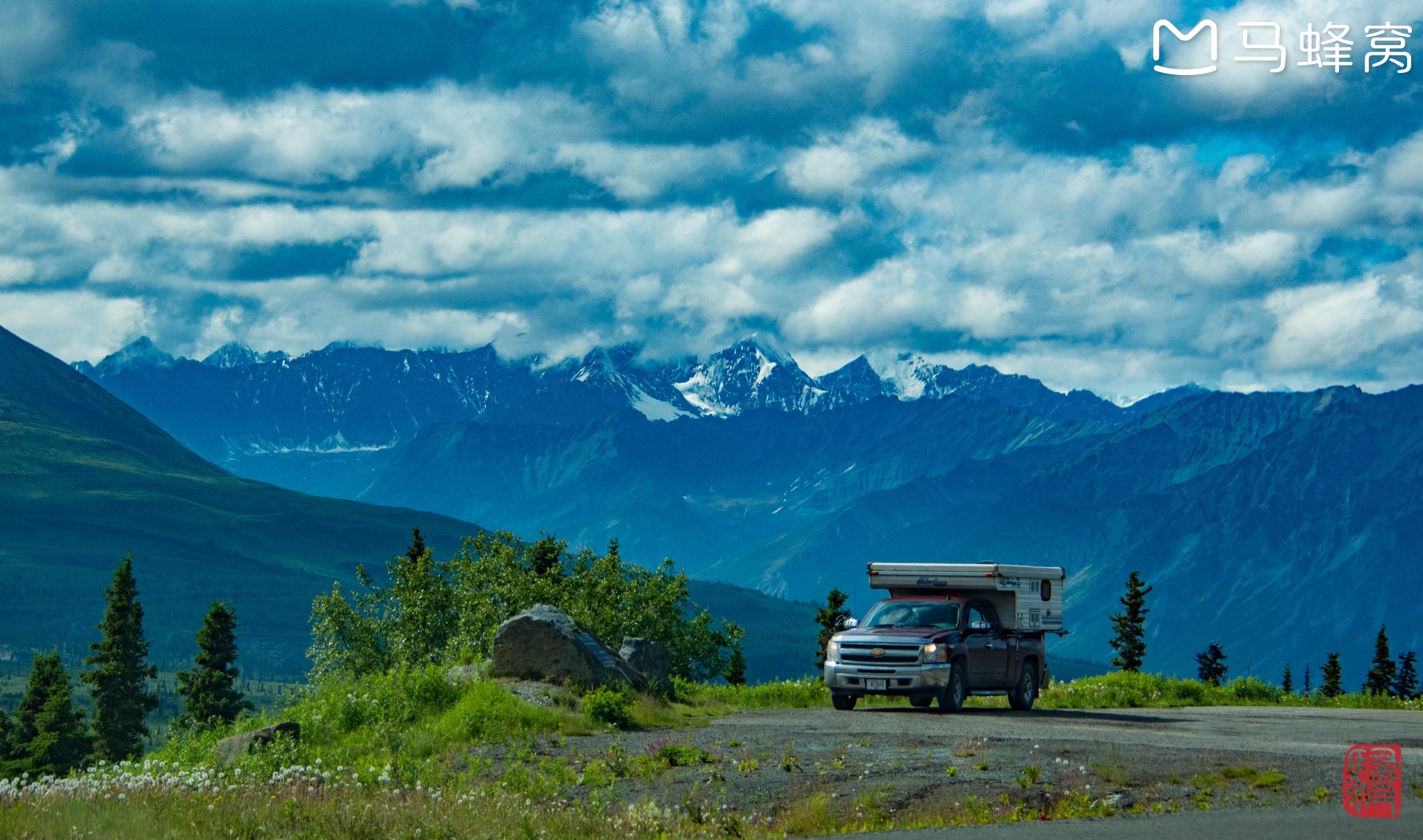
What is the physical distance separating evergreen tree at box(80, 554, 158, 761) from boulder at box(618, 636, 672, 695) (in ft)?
234

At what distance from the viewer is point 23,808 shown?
1508cm

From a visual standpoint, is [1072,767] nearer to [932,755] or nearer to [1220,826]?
[932,755]

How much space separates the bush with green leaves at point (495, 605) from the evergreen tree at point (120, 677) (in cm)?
1223

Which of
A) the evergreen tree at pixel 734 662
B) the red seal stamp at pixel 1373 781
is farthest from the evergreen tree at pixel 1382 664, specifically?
the red seal stamp at pixel 1373 781

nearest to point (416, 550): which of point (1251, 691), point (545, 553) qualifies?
point (545, 553)

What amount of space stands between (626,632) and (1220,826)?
57776 millimetres

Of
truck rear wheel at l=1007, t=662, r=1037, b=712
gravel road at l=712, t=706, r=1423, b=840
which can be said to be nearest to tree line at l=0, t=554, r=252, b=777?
truck rear wheel at l=1007, t=662, r=1037, b=712

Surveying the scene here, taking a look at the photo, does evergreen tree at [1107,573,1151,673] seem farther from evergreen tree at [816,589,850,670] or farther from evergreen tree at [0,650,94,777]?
evergreen tree at [0,650,94,777]

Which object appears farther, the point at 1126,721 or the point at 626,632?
the point at 626,632

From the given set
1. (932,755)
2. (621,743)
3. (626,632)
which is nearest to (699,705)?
(621,743)

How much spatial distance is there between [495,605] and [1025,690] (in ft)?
109

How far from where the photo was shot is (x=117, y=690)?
318ft

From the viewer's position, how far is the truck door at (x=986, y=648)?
102 feet

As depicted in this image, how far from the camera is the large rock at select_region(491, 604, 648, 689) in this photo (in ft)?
94.5
